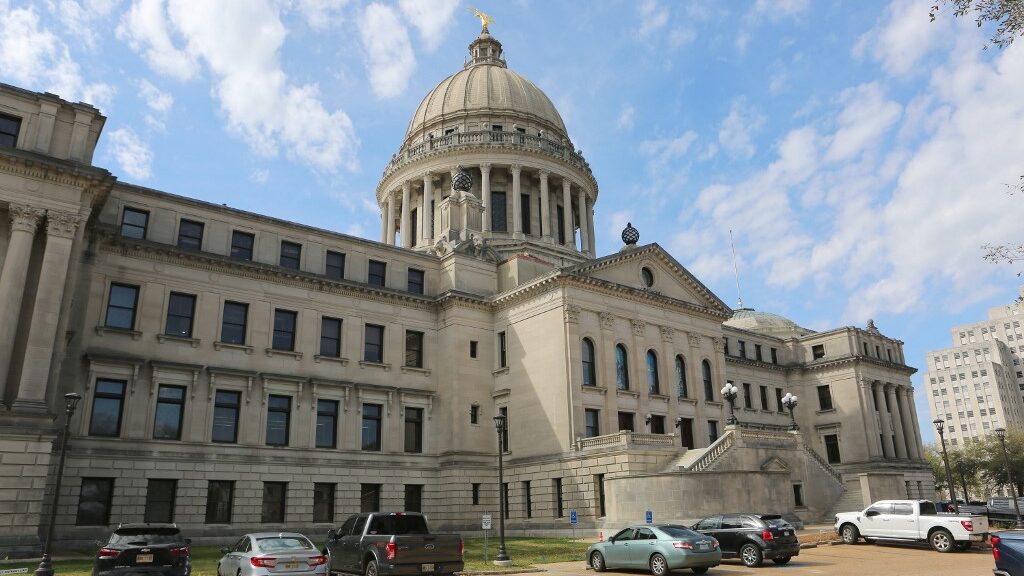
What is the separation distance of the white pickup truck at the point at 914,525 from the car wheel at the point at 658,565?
12.4 meters

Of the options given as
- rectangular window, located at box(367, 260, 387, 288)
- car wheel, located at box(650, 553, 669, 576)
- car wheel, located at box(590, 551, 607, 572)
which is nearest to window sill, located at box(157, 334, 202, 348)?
rectangular window, located at box(367, 260, 387, 288)

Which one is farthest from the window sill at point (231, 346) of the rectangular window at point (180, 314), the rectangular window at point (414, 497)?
the rectangular window at point (414, 497)

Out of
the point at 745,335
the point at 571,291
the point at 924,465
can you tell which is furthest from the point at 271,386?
the point at 924,465

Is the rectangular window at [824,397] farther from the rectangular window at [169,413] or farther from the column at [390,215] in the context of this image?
the rectangular window at [169,413]

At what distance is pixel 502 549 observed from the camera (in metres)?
25.7

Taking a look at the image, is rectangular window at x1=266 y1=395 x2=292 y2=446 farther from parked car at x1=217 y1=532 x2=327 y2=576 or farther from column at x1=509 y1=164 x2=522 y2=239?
column at x1=509 y1=164 x2=522 y2=239

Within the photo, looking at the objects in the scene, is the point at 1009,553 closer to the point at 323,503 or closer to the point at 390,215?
the point at 323,503

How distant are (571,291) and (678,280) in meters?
10.5

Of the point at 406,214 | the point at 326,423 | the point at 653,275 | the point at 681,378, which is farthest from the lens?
the point at 406,214

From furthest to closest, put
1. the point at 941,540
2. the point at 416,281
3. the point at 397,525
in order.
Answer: the point at 416,281, the point at 941,540, the point at 397,525

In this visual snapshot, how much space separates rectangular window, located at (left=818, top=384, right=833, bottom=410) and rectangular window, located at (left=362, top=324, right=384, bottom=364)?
143 feet

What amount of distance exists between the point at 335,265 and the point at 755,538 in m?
28.7

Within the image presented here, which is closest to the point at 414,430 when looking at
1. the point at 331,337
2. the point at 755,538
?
the point at 331,337

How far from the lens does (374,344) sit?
143 feet
